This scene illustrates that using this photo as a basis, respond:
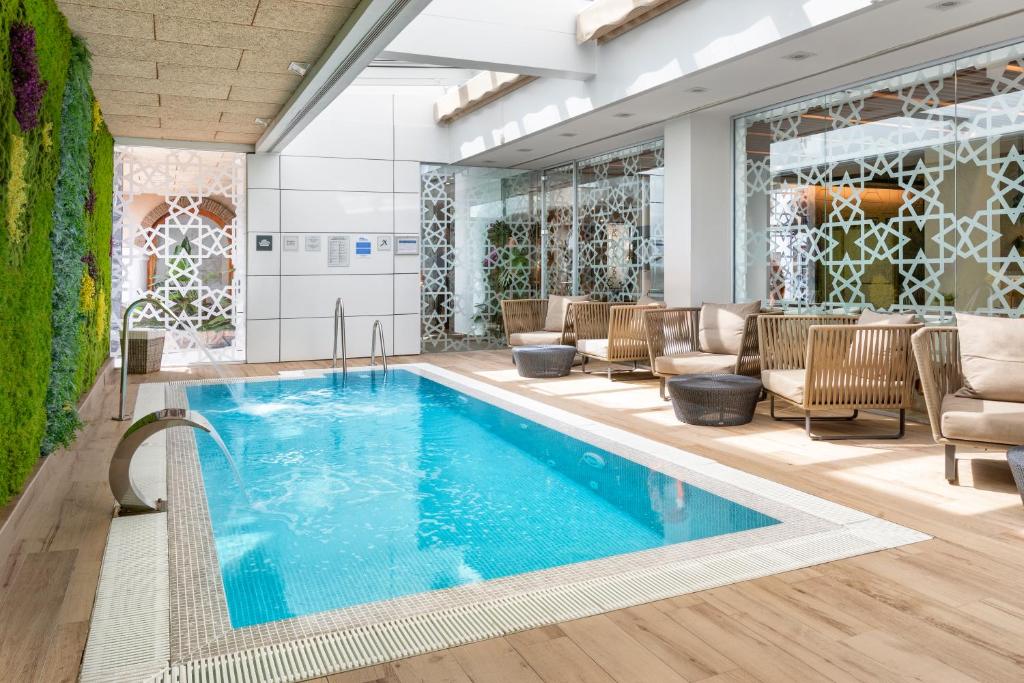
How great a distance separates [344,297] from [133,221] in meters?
8.96

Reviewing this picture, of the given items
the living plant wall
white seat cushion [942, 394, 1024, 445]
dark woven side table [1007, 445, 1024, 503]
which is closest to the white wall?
the living plant wall

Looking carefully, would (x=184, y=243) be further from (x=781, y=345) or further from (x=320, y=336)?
(x=781, y=345)

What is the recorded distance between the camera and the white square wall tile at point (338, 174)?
1056 cm

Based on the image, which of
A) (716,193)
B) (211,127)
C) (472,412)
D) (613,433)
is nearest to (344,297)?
(211,127)

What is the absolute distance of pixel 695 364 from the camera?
7.09 meters

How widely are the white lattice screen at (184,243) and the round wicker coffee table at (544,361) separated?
3890mm

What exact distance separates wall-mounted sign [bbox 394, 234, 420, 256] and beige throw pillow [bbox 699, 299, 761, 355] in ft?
16.4

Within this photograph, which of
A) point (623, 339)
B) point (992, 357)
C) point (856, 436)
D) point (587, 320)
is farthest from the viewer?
point (587, 320)

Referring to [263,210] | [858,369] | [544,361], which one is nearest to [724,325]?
[858,369]

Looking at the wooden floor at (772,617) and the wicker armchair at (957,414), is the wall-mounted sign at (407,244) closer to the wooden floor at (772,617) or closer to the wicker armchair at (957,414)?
the wooden floor at (772,617)

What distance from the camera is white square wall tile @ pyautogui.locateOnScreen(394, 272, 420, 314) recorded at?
11.3 m

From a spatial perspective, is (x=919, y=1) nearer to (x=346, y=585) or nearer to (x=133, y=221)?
(x=346, y=585)

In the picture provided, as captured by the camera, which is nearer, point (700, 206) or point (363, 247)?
point (700, 206)

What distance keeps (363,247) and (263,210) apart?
1400 mm
